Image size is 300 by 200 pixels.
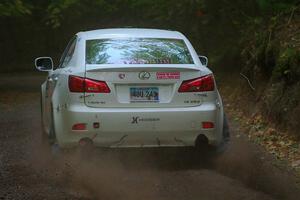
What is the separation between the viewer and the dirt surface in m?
6.23

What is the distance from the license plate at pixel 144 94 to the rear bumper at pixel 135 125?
12 cm

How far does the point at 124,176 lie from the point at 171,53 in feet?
5.41

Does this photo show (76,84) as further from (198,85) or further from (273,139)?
(273,139)

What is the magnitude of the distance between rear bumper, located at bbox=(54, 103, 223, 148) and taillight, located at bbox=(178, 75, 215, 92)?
0.21 metres

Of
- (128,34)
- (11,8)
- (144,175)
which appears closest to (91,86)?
(144,175)

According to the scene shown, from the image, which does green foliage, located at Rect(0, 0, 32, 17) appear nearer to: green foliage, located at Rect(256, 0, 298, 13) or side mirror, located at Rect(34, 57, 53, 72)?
green foliage, located at Rect(256, 0, 298, 13)

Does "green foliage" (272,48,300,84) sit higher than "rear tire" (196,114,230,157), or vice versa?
"green foliage" (272,48,300,84)

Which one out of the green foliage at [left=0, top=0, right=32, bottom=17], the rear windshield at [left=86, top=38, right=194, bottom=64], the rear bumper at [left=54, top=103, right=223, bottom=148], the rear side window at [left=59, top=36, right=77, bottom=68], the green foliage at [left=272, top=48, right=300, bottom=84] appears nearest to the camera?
the rear bumper at [left=54, top=103, right=223, bottom=148]

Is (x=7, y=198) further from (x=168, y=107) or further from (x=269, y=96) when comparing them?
(x=269, y=96)

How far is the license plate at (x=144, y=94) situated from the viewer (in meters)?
6.89

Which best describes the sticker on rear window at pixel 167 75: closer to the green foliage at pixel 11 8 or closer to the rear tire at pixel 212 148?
the rear tire at pixel 212 148

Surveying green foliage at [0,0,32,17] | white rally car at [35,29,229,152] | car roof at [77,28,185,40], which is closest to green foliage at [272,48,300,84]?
car roof at [77,28,185,40]

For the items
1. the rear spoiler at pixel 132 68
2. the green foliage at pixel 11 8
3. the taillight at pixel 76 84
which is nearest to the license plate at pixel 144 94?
the rear spoiler at pixel 132 68

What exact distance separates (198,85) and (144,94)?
0.65 metres
